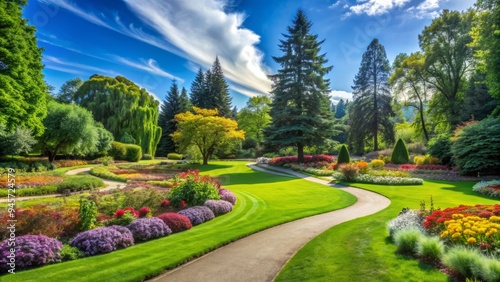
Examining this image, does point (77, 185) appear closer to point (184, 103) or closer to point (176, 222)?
point (176, 222)

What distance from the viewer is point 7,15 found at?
1711 cm

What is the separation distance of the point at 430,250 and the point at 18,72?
76.6ft

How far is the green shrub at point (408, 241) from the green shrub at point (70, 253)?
7.13 metres

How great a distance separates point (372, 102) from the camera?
1604 inches

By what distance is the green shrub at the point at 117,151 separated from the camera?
35062 mm

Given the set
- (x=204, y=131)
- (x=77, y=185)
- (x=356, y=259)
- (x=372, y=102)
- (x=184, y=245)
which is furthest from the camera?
(x=372, y=102)

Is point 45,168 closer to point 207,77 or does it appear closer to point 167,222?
point 167,222

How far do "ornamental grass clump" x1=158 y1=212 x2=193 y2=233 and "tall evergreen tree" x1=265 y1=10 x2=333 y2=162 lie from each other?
69.7 ft

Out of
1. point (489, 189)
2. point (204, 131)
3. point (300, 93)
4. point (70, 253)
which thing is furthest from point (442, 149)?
point (70, 253)

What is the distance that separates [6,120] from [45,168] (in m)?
7.50

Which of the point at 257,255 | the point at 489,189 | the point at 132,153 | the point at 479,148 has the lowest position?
the point at 257,255

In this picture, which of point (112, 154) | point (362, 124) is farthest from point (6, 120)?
point (362, 124)

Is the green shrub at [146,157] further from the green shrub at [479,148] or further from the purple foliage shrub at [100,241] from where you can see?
the green shrub at [479,148]

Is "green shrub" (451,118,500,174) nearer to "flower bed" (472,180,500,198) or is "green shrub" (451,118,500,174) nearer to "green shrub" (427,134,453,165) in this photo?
"green shrub" (427,134,453,165)
